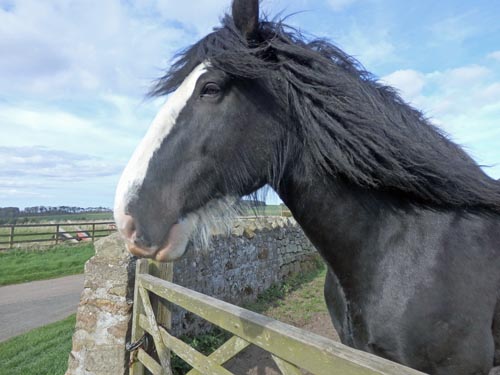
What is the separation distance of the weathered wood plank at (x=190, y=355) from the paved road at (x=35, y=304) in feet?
14.3

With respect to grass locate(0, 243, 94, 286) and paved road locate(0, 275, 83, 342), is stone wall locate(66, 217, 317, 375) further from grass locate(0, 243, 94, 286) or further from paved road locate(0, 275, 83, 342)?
grass locate(0, 243, 94, 286)

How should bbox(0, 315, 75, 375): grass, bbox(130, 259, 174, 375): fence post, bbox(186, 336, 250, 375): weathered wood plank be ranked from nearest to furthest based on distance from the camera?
1. bbox(186, 336, 250, 375): weathered wood plank
2. bbox(130, 259, 174, 375): fence post
3. bbox(0, 315, 75, 375): grass

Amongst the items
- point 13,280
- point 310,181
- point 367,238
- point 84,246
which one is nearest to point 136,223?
point 310,181

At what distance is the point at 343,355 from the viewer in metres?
1.23

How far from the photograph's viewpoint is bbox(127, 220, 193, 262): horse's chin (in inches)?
63.9

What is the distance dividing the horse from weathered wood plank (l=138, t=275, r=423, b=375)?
53 centimetres

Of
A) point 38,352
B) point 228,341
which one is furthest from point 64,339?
point 228,341

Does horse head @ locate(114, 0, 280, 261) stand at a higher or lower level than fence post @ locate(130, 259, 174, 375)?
higher

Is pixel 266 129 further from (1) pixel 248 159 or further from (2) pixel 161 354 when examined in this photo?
(2) pixel 161 354

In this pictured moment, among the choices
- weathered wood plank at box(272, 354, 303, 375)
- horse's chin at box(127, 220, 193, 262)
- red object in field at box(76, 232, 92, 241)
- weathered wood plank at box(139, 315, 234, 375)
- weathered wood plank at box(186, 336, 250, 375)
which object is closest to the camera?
weathered wood plank at box(272, 354, 303, 375)

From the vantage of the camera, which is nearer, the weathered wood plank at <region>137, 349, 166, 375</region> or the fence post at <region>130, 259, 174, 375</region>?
the weathered wood plank at <region>137, 349, 166, 375</region>

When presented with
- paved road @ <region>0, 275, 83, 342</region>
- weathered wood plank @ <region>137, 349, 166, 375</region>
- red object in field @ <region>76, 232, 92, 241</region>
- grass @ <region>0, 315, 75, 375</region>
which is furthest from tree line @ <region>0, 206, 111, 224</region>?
weathered wood plank @ <region>137, 349, 166, 375</region>

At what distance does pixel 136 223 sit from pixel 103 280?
2194mm

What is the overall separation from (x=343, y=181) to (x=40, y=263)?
45.1 feet
